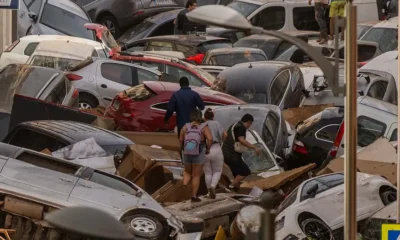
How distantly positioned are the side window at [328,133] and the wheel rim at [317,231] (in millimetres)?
7605

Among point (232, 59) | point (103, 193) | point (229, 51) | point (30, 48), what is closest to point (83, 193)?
point (103, 193)

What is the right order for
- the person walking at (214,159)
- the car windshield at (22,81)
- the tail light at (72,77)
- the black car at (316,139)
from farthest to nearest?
the tail light at (72,77) < the car windshield at (22,81) < the black car at (316,139) < the person walking at (214,159)

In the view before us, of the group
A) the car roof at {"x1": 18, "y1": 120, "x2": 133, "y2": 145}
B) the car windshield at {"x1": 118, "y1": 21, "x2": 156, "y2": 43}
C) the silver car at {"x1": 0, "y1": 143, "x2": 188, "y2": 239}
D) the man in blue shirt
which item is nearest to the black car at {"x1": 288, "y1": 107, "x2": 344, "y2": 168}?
the man in blue shirt

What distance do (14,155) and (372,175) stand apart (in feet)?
14.1

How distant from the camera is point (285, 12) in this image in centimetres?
4350

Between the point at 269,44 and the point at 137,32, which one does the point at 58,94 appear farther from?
the point at 137,32

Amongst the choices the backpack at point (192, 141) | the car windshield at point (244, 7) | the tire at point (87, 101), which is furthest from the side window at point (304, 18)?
the backpack at point (192, 141)

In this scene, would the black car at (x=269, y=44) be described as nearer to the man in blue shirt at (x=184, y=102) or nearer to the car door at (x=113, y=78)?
the car door at (x=113, y=78)

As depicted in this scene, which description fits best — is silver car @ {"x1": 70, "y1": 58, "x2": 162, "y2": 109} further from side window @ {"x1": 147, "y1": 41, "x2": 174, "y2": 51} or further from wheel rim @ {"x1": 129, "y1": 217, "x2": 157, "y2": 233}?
wheel rim @ {"x1": 129, "y1": 217, "x2": 157, "y2": 233}

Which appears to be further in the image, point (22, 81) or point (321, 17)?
point (321, 17)

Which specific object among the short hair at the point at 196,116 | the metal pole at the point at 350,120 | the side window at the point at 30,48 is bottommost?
the side window at the point at 30,48

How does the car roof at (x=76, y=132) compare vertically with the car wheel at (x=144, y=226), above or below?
below

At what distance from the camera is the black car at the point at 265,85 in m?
30.3

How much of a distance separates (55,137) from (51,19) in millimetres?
15861
